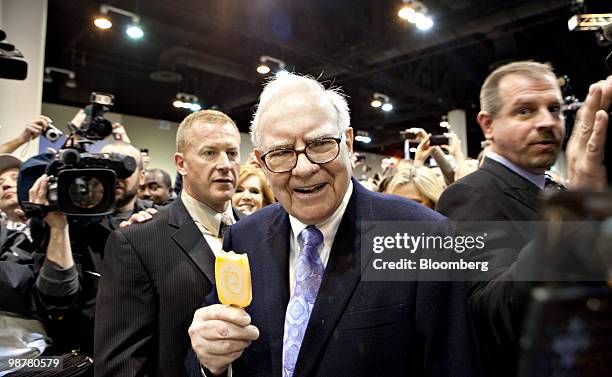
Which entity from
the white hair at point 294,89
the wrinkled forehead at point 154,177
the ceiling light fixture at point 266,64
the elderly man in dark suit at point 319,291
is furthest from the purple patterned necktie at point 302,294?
the ceiling light fixture at point 266,64

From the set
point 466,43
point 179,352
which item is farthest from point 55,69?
point 179,352

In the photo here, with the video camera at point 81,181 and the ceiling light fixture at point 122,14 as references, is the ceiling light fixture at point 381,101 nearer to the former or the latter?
the ceiling light fixture at point 122,14

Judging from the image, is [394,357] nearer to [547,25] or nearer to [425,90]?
[547,25]

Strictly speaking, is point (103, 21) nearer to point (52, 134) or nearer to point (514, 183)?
point (52, 134)

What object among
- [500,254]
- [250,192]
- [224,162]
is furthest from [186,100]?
[500,254]

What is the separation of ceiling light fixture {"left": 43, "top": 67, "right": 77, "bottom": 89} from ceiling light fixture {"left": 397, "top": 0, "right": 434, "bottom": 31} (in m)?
5.08

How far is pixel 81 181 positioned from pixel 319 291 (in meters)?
1.03

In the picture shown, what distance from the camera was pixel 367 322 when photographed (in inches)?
36.2

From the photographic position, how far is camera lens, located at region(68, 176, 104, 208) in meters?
1.56

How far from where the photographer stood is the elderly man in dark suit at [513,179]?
21.7 inches

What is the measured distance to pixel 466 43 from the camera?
6477 millimetres

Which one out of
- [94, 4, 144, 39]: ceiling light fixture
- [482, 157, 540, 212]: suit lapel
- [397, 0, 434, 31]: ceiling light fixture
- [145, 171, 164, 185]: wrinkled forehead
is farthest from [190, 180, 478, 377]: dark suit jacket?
[94, 4, 144, 39]: ceiling light fixture

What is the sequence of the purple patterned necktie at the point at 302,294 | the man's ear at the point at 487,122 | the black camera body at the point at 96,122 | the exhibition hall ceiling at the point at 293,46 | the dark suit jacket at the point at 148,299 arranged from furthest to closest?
the exhibition hall ceiling at the point at 293,46 → the black camera body at the point at 96,122 → the dark suit jacket at the point at 148,299 → the man's ear at the point at 487,122 → the purple patterned necktie at the point at 302,294

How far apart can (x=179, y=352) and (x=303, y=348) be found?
0.59 meters
